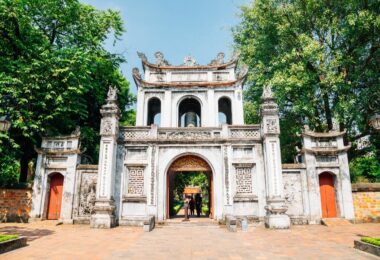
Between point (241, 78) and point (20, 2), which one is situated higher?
point (20, 2)

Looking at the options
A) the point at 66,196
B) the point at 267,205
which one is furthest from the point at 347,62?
the point at 66,196

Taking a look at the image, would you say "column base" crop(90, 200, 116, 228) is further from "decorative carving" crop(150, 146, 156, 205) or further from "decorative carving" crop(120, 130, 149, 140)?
"decorative carving" crop(120, 130, 149, 140)

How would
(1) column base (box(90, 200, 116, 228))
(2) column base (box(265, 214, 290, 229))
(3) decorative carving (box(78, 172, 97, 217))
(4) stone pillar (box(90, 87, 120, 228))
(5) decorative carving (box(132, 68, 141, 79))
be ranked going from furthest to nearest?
(5) decorative carving (box(132, 68, 141, 79)), (3) decorative carving (box(78, 172, 97, 217)), (4) stone pillar (box(90, 87, 120, 228)), (1) column base (box(90, 200, 116, 228)), (2) column base (box(265, 214, 290, 229))

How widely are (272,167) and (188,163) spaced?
3976 millimetres

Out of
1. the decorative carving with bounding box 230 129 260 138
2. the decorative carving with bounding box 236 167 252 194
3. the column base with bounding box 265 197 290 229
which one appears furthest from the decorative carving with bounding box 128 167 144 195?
the column base with bounding box 265 197 290 229

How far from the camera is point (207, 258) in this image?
19.3 feet

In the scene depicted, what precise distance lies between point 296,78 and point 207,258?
1158 centimetres

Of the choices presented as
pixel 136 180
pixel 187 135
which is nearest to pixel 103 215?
pixel 136 180

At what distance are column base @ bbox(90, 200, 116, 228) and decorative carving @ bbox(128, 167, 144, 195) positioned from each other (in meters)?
1.26

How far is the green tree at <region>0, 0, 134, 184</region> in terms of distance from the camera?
1247 centimetres

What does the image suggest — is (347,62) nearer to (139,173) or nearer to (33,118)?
(139,173)

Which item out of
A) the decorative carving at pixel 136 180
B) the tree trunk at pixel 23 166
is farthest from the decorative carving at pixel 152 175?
the tree trunk at pixel 23 166

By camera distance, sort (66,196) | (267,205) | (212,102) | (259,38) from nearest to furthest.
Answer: (267,205) < (66,196) < (212,102) < (259,38)

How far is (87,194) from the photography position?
1248 cm
